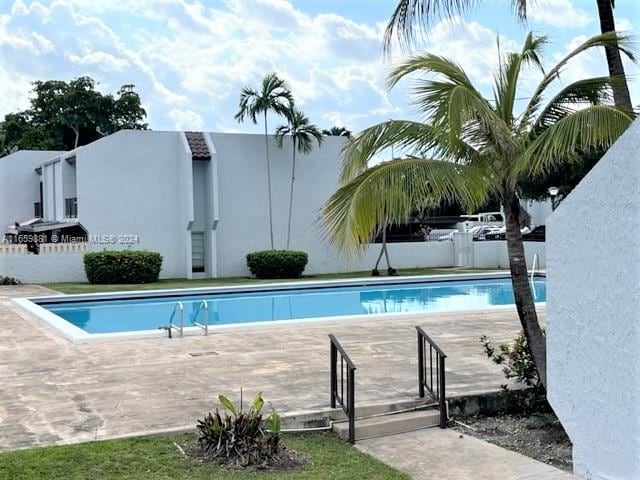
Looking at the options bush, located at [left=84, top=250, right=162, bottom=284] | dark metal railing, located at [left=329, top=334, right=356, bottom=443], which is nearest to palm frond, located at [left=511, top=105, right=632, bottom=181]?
dark metal railing, located at [left=329, top=334, right=356, bottom=443]

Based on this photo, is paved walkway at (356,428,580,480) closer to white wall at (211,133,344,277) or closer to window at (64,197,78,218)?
white wall at (211,133,344,277)

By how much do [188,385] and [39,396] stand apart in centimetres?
171

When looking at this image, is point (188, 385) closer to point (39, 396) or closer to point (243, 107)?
point (39, 396)

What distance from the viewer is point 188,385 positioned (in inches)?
343

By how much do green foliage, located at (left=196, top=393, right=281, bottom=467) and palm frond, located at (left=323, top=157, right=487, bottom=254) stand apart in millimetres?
1842

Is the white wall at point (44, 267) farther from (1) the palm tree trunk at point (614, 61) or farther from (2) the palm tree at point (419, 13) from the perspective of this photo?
(1) the palm tree trunk at point (614, 61)

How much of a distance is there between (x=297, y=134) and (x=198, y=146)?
12.6ft

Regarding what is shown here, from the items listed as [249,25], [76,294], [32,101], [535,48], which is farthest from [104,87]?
[535,48]

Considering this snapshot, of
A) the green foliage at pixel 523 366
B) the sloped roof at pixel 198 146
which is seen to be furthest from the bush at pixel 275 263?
the green foliage at pixel 523 366

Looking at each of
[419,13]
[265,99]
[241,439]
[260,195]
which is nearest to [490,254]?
[260,195]

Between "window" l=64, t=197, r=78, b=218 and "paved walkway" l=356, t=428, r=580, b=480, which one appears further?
"window" l=64, t=197, r=78, b=218

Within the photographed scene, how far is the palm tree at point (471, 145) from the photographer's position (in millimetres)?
6727

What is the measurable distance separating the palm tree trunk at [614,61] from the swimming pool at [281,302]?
842cm

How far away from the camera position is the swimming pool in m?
18.2
